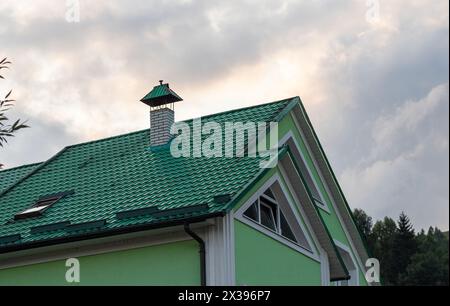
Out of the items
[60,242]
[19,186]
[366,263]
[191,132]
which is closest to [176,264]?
[60,242]

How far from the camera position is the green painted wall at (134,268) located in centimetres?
1789

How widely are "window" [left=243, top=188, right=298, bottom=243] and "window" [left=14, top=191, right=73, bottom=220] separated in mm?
5049

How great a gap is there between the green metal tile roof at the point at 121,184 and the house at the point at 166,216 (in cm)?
4

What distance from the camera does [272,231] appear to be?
65.4ft

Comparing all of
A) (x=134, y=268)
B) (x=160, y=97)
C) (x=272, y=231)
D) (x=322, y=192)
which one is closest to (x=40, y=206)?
(x=134, y=268)

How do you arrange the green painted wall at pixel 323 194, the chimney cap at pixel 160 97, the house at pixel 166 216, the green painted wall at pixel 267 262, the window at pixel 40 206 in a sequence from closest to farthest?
the house at pixel 166 216 < the green painted wall at pixel 267 262 < the window at pixel 40 206 < the green painted wall at pixel 323 194 < the chimney cap at pixel 160 97

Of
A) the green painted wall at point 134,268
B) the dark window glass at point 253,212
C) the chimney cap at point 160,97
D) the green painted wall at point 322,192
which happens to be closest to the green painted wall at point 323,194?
the green painted wall at point 322,192

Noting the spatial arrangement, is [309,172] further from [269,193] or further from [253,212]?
[253,212]

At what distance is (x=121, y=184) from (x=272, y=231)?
3.98m

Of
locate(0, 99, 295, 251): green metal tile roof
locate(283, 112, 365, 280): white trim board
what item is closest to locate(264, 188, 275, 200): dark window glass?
locate(0, 99, 295, 251): green metal tile roof

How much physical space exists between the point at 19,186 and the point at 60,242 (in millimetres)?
5588

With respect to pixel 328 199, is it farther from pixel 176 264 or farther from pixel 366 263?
pixel 176 264

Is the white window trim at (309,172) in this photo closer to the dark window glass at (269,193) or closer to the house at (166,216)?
the house at (166,216)

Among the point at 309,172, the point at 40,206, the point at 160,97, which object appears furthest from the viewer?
the point at 309,172
